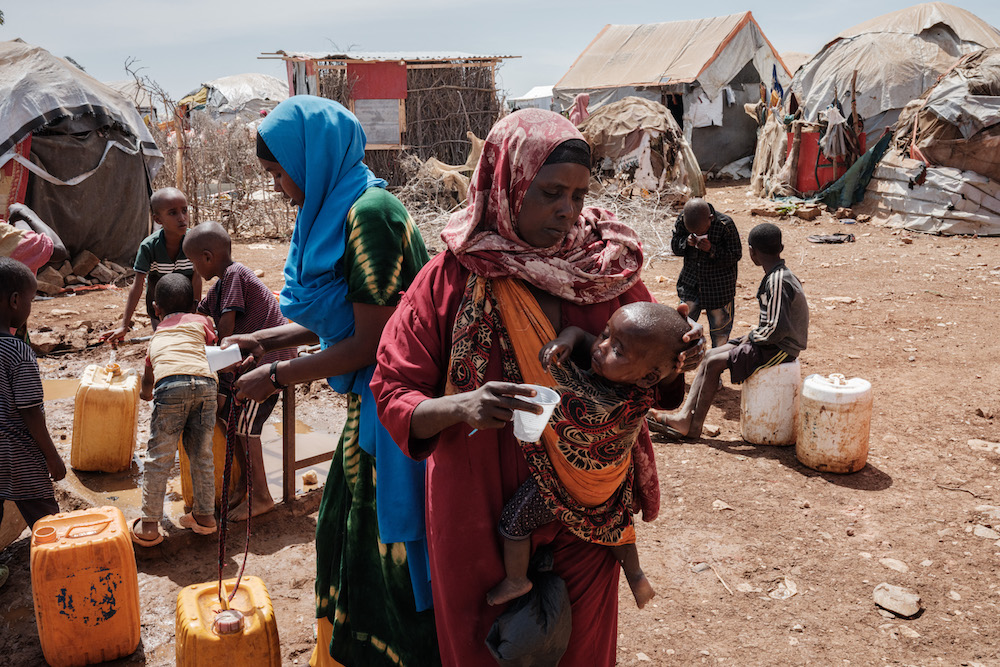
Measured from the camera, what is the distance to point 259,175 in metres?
14.4

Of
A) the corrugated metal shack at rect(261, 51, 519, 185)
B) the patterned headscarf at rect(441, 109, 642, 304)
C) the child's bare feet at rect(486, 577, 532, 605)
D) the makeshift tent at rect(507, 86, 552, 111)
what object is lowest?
the child's bare feet at rect(486, 577, 532, 605)

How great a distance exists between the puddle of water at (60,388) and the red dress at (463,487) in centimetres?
526

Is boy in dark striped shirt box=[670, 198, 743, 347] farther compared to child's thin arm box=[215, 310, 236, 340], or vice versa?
boy in dark striped shirt box=[670, 198, 743, 347]

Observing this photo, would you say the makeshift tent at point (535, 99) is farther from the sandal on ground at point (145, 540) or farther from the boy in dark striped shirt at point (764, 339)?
the sandal on ground at point (145, 540)

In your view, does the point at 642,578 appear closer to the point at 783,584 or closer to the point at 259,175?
the point at 783,584

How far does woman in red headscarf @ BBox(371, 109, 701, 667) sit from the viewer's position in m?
1.64

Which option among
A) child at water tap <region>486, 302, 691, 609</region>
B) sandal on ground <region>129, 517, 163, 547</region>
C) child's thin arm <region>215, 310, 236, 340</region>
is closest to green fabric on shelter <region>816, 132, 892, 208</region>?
child's thin arm <region>215, 310, 236, 340</region>

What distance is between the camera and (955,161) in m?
12.7

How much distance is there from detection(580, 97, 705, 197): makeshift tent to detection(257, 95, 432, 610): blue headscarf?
12.6m

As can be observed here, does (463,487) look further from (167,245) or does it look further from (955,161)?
(955,161)

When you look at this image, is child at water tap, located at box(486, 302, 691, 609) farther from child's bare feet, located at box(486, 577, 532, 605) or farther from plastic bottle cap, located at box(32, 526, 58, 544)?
plastic bottle cap, located at box(32, 526, 58, 544)

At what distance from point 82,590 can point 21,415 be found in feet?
2.72

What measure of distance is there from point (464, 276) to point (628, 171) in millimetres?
13626

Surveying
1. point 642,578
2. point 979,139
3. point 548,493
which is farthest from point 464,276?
point 979,139
